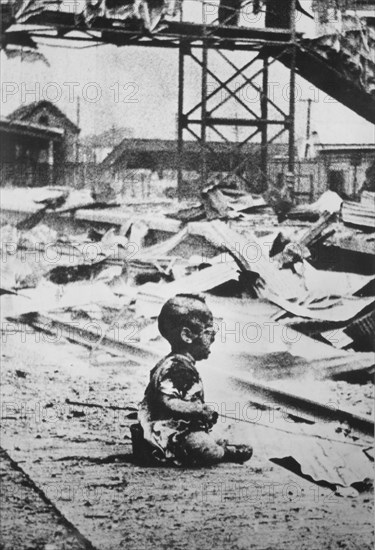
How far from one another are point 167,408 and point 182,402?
0.09 metres

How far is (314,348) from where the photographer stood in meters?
4.05

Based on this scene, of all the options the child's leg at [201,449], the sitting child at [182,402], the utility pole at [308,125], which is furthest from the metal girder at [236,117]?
the child's leg at [201,449]

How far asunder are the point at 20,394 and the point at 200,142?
5.99 feet

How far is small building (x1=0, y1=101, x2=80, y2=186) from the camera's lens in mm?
3893

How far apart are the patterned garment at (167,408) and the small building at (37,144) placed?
1.30 metres

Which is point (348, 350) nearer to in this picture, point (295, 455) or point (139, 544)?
point (295, 455)

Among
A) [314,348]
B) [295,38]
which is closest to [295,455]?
[314,348]

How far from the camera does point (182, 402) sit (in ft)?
12.5

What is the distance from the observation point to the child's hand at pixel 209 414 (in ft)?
12.6

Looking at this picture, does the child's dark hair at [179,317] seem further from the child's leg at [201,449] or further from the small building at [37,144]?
the small building at [37,144]

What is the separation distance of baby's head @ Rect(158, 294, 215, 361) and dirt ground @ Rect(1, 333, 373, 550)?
26 centimetres

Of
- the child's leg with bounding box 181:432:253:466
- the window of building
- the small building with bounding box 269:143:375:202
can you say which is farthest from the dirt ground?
the window of building

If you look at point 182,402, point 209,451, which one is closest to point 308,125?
point 182,402

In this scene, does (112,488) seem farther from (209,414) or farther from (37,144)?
(37,144)
